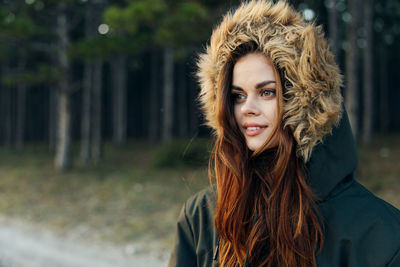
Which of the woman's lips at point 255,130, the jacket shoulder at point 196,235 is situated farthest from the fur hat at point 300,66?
the jacket shoulder at point 196,235

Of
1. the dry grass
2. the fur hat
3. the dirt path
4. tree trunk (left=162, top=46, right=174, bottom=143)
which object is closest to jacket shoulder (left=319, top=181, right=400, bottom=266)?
the fur hat

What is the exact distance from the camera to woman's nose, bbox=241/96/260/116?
1.64m

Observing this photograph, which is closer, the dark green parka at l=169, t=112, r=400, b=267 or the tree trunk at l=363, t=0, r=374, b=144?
the dark green parka at l=169, t=112, r=400, b=267

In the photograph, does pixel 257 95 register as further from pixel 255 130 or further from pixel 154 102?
pixel 154 102

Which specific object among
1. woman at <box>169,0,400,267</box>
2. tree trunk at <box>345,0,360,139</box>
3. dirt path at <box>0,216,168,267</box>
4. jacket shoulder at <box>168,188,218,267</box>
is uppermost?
tree trunk at <box>345,0,360,139</box>

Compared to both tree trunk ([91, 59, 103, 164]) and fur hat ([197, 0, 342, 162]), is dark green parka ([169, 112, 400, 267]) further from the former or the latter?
tree trunk ([91, 59, 103, 164])

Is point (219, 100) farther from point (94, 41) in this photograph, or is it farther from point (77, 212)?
point (94, 41)

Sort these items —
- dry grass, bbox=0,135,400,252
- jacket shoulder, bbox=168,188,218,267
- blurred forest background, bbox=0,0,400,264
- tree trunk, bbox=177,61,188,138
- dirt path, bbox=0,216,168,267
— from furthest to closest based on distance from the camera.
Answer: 1. tree trunk, bbox=177,61,188,138
2. blurred forest background, bbox=0,0,400,264
3. dry grass, bbox=0,135,400,252
4. dirt path, bbox=0,216,168,267
5. jacket shoulder, bbox=168,188,218,267

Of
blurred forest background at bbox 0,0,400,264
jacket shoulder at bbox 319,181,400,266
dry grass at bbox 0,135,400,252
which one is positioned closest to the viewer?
jacket shoulder at bbox 319,181,400,266

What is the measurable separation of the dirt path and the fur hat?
12.7ft

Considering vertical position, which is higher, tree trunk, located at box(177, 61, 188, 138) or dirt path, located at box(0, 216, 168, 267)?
tree trunk, located at box(177, 61, 188, 138)

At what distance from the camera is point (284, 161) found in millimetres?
1570

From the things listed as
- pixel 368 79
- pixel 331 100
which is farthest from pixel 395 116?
pixel 331 100

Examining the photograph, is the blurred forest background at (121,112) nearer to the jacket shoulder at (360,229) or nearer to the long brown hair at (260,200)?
the long brown hair at (260,200)
